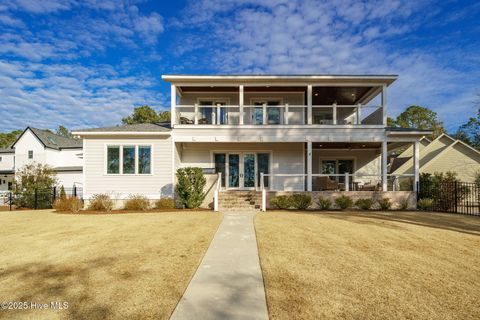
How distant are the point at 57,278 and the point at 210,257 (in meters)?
2.72

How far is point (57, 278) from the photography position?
443 cm

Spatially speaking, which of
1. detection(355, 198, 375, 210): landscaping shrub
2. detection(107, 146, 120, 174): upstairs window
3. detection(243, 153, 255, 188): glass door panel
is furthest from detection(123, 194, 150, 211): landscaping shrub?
detection(355, 198, 375, 210): landscaping shrub

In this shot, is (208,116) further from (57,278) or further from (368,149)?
(57,278)

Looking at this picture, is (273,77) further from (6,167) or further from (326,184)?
(6,167)

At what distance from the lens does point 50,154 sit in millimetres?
32781

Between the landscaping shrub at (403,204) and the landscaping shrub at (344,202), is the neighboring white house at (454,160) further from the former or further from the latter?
the landscaping shrub at (344,202)

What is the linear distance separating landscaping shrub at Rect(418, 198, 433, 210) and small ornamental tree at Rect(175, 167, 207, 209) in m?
11.4

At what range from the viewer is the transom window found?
14.3 metres

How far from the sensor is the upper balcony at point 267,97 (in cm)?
1458

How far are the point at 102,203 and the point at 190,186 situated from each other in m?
4.60

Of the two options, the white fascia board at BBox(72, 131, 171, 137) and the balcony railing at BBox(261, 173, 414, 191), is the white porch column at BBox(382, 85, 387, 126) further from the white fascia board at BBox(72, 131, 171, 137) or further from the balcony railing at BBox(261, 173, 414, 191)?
the white fascia board at BBox(72, 131, 171, 137)

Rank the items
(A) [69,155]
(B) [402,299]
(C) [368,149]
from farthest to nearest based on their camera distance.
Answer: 1. (A) [69,155]
2. (C) [368,149]
3. (B) [402,299]

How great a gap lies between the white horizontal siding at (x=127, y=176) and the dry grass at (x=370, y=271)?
7.40 m

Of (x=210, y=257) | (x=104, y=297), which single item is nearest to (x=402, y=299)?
(x=210, y=257)
